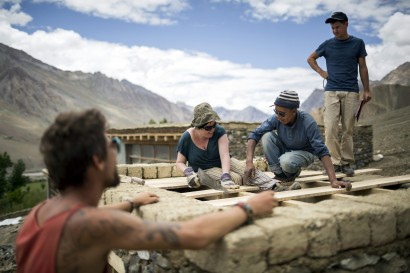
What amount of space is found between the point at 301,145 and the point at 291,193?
99 centimetres

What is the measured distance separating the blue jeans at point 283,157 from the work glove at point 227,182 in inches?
26.7

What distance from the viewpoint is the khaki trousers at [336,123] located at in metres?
5.02

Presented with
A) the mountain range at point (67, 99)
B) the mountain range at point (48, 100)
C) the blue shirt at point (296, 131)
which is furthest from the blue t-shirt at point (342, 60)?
the mountain range at point (48, 100)

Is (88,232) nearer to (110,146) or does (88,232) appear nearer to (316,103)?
(110,146)

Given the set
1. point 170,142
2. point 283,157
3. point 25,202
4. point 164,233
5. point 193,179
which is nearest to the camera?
point 164,233

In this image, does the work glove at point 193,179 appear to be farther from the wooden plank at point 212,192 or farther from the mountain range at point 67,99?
the mountain range at point 67,99

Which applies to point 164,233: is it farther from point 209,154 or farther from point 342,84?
point 342,84

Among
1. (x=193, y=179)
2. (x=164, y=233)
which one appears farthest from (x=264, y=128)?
(x=164, y=233)

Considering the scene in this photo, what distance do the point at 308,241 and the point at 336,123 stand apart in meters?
3.13

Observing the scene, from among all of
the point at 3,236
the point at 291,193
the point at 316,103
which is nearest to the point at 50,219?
the point at 291,193

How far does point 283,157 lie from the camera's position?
13.9ft

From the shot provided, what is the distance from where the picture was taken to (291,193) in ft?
11.7

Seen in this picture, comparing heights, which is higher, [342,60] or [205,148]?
[342,60]

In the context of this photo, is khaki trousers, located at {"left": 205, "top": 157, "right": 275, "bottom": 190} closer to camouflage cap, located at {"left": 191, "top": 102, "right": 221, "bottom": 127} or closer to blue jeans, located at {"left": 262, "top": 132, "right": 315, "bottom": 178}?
blue jeans, located at {"left": 262, "top": 132, "right": 315, "bottom": 178}
